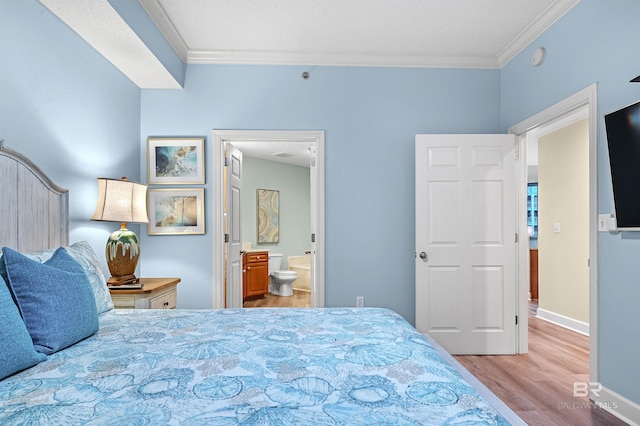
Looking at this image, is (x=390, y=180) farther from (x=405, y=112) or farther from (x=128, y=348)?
(x=128, y=348)

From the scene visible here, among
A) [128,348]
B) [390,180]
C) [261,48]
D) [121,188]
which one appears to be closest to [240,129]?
[261,48]

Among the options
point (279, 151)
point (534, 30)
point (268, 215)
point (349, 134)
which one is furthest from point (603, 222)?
point (268, 215)

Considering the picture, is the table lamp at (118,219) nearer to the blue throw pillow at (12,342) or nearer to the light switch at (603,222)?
the blue throw pillow at (12,342)

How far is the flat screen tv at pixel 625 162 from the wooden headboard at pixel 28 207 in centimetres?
331

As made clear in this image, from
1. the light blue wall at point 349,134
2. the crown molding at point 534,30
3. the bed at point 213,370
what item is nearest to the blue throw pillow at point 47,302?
the bed at point 213,370

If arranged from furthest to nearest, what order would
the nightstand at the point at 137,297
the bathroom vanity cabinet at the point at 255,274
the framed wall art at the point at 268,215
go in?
the framed wall art at the point at 268,215 < the bathroom vanity cabinet at the point at 255,274 < the nightstand at the point at 137,297

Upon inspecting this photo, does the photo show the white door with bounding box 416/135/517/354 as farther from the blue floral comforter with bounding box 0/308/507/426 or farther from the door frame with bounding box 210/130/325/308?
the blue floral comforter with bounding box 0/308/507/426

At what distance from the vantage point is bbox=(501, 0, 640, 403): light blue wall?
6.69ft

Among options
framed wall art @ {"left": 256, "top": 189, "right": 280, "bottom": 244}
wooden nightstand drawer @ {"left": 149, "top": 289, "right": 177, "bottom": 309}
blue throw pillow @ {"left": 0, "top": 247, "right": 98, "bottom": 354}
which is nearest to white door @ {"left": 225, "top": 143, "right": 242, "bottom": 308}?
wooden nightstand drawer @ {"left": 149, "top": 289, "right": 177, "bottom": 309}

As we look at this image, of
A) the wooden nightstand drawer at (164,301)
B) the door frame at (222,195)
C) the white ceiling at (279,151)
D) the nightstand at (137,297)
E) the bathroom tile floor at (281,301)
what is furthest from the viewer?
the white ceiling at (279,151)

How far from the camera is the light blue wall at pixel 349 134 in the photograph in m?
3.33

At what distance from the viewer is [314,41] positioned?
122 inches

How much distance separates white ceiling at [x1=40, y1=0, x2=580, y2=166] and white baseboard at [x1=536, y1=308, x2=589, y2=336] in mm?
3003

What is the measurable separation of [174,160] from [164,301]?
138 centimetres
